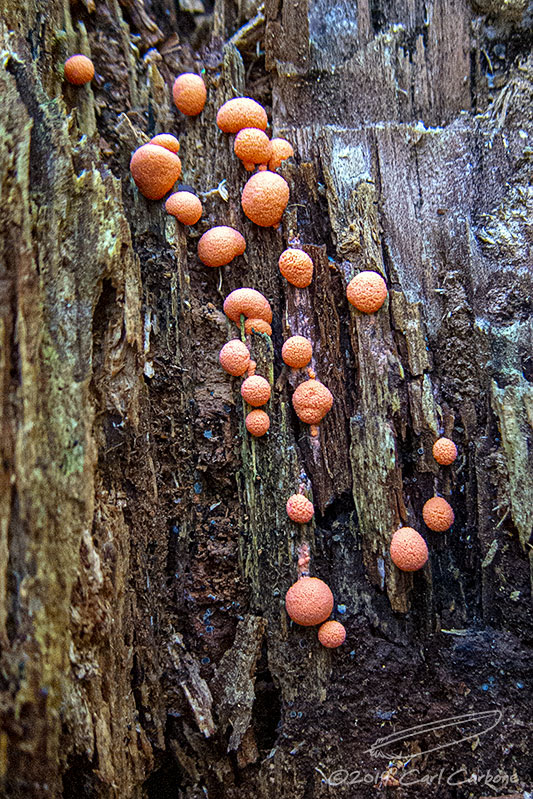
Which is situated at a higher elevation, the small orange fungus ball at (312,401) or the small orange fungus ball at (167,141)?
the small orange fungus ball at (167,141)

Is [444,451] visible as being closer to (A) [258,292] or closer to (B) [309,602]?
(B) [309,602]


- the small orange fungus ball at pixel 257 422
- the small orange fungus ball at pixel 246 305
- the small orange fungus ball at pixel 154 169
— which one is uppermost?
the small orange fungus ball at pixel 154 169

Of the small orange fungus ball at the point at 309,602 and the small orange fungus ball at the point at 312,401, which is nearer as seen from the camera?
the small orange fungus ball at the point at 309,602

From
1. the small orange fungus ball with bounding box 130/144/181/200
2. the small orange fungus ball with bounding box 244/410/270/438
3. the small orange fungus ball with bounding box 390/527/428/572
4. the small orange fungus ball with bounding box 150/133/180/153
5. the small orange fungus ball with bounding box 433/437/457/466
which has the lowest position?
the small orange fungus ball with bounding box 390/527/428/572

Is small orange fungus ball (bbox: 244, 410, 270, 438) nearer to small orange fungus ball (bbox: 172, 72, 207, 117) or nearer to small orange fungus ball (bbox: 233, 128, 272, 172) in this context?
small orange fungus ball (bbox: 233, 128, 272, 172)

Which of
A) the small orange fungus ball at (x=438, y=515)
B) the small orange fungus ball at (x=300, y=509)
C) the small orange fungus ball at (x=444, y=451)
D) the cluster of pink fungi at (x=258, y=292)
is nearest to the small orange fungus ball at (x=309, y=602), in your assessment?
the cluster of pink fungi at (x=258, y=292)

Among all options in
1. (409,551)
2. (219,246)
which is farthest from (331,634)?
(219,246)

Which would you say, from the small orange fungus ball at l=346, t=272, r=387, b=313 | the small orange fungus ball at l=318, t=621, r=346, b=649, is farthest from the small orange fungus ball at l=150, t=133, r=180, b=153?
the small orange fungus ball at l=318, t=621, r=346, b=649

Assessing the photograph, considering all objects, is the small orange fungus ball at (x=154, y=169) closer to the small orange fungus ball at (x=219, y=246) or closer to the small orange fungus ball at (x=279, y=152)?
the small orange fungus ball at (x=219, y=246)
